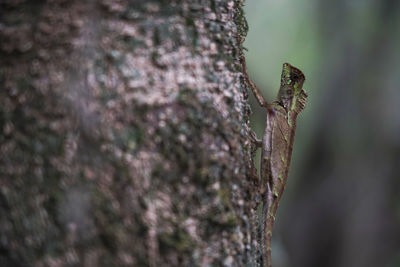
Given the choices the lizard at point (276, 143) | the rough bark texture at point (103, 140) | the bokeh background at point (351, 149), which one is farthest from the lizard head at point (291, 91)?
the bokeh background at point (351, 149)

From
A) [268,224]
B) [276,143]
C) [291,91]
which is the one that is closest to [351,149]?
[291,91]

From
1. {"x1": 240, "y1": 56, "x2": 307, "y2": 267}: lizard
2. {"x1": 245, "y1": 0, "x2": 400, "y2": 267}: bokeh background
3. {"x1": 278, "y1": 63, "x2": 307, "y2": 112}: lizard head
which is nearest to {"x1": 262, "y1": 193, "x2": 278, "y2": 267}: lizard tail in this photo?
{"x1": 240, "y1": 56, "x2": 307, "y2": 267}: lizard

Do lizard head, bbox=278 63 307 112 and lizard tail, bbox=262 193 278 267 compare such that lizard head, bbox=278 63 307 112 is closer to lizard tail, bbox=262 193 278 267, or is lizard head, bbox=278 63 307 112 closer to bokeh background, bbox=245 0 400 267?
lizard tail, bbox=262 193 278 267

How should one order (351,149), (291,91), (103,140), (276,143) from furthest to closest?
(351,149)
(291,91)
(276,143)
(103,140)

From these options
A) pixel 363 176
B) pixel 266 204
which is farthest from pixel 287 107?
pixel 363 176

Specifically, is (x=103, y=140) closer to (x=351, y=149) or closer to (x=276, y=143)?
(x=276, y=143)

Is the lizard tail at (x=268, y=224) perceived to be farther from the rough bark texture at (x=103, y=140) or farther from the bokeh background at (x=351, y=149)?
the bokeh background at (x=351, y=149)

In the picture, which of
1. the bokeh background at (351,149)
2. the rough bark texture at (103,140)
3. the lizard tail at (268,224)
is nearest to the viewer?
the rough bark texture at (103,140)
